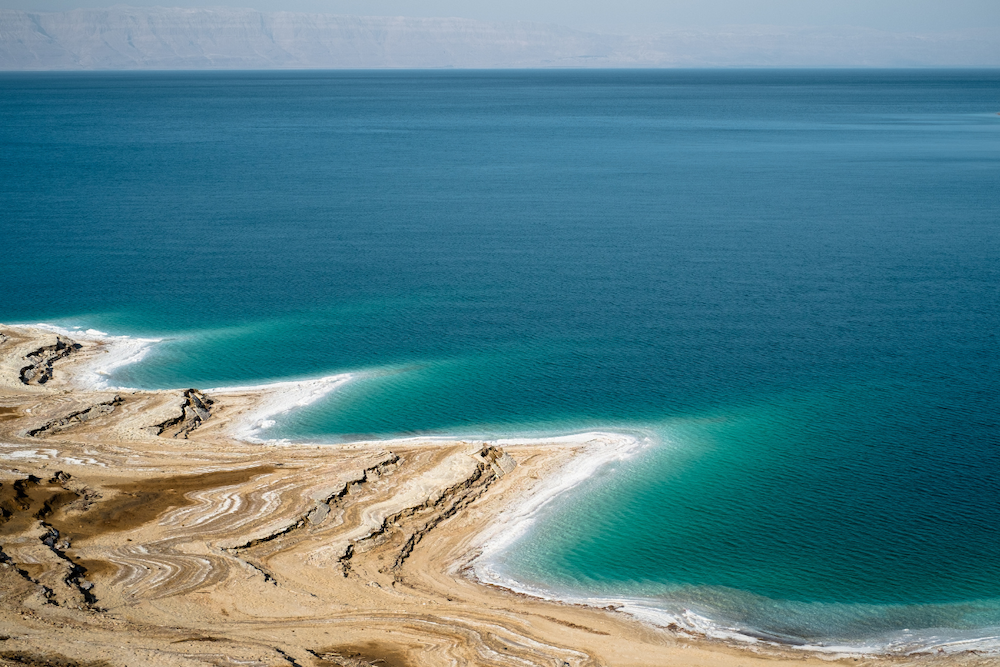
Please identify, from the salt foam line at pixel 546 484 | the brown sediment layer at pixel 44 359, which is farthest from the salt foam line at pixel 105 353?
the salt foam line at pixel 546 484

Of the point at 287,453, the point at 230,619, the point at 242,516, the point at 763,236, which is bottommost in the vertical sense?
the point at 230,619

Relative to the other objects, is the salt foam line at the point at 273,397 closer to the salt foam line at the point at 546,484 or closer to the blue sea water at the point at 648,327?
the blue sea water at the point at 648,327

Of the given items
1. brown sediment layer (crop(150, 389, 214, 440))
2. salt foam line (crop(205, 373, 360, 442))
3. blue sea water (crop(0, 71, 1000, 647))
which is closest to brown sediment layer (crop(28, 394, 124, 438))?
brown sediment layer (crop(150, 389, 214, 440))

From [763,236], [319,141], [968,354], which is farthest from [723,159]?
[968,354]

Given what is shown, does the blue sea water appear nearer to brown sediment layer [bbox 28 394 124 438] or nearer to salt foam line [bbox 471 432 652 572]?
salt foam line [bbox 471 432 652 572]

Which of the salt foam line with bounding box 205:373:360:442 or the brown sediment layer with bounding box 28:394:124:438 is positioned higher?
the salt foam line with bounding box 205:373:360:442

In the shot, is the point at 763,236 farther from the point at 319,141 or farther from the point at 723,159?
the point at 319,141
